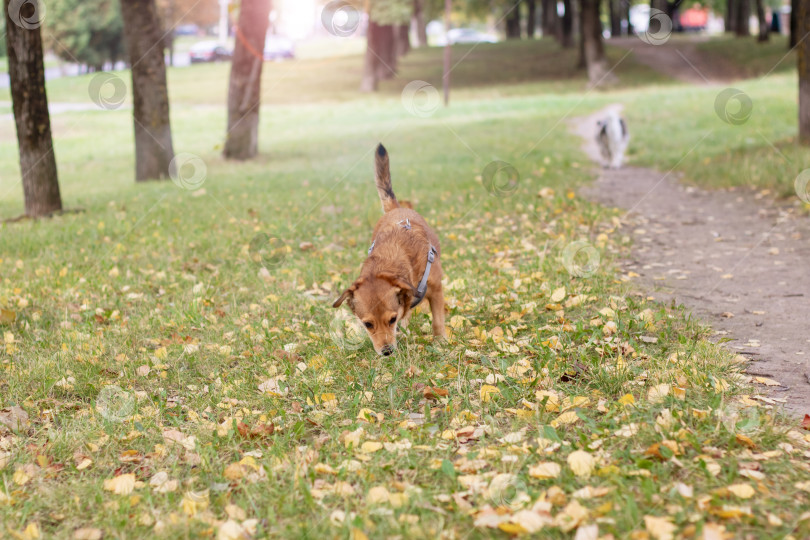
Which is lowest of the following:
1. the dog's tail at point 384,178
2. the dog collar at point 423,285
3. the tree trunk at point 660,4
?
the dog collar at point 423,285

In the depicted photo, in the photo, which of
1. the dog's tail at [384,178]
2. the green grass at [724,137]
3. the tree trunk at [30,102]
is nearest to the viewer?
the dog's tail at [384,178]

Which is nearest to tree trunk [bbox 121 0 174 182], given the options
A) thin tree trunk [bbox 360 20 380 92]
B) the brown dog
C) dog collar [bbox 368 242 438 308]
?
the brown dog

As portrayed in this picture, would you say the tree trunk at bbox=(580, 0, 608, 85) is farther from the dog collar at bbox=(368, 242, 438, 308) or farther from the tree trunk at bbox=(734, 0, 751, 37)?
the dog collar at bbox=(368, 242, 438, 308)

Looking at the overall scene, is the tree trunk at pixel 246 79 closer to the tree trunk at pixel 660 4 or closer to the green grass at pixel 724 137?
the green grass at pixel 724 137

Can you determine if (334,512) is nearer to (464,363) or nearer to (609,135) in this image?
(464,363)

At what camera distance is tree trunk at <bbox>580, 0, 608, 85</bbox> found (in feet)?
103

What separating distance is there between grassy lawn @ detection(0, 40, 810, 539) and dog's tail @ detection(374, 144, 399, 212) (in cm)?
95

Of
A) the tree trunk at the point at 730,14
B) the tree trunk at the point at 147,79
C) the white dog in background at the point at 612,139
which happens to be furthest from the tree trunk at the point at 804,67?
the tree trunk at the point at 730,14

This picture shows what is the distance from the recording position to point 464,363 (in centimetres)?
507

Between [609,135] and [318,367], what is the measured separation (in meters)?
10.1

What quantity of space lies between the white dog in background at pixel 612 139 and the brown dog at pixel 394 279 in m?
8.48

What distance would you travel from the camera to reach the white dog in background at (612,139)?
13.6 m

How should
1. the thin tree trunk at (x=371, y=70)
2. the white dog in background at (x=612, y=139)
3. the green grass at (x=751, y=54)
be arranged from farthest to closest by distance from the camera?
the thin tree trunk at (x=371, y=70) → the green grass at (x=751, y=54) → the white dog in background at (x=612, y=139)

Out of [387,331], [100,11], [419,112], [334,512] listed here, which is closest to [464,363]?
[387,331]
